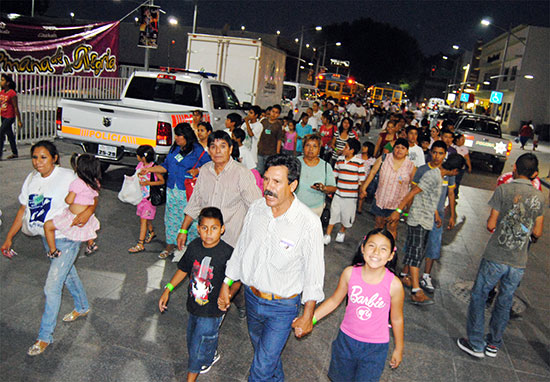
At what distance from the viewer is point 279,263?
3215 millimetres

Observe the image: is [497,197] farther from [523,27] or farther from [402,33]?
[402,33]

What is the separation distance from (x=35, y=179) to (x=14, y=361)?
153 cm

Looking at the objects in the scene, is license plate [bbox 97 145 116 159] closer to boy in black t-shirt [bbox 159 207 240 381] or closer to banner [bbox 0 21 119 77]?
boy in black t-shirt [bbox 159 207 240 381]

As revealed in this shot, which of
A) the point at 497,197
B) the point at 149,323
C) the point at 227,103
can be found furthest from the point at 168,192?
the point at 227,103

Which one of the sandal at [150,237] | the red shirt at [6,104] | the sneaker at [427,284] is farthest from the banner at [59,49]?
the sneaker at [427,284]

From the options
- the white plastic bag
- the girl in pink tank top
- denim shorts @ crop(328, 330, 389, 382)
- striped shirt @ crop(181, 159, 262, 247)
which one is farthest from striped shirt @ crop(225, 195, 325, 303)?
the white plastic bag

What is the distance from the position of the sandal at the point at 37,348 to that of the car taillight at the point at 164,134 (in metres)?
5.02

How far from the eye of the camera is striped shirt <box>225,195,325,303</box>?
321 centimetres

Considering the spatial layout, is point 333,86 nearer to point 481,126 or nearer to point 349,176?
point 481,126

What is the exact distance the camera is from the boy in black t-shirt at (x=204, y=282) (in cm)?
361

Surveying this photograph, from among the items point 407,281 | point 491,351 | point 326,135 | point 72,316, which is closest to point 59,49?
point 326,135

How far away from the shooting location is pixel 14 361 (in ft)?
13.1

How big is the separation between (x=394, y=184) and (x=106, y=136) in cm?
531

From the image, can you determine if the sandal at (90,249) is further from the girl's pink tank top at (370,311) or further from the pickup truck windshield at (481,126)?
the pickup truck windshield at (481,126)
